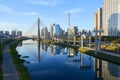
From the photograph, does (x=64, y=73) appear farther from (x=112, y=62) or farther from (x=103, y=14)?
(x=103, y=14)

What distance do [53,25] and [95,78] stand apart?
157 meters

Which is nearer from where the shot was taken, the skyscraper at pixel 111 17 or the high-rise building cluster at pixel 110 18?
the skyscraper at pixel 111 17

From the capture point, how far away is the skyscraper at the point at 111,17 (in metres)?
106

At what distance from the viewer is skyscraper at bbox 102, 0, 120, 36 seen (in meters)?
106

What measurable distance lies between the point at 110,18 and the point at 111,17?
1.00m

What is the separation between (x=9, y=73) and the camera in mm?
18484

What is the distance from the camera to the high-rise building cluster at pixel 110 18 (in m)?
106

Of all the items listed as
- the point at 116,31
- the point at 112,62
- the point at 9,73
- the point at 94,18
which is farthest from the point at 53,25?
the point at 9,73

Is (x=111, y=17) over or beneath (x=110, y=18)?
over

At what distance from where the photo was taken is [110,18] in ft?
374

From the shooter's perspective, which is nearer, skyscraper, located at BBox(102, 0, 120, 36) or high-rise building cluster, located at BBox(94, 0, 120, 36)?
skyscraper, located at BBox(102, 0, 120, 36)

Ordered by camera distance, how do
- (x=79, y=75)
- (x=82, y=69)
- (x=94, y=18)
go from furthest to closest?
(x=94, y=18), (x=82, y=69), (x=79, y=75)

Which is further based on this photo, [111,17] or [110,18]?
[110,18]

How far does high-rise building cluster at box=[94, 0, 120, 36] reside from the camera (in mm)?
105875
